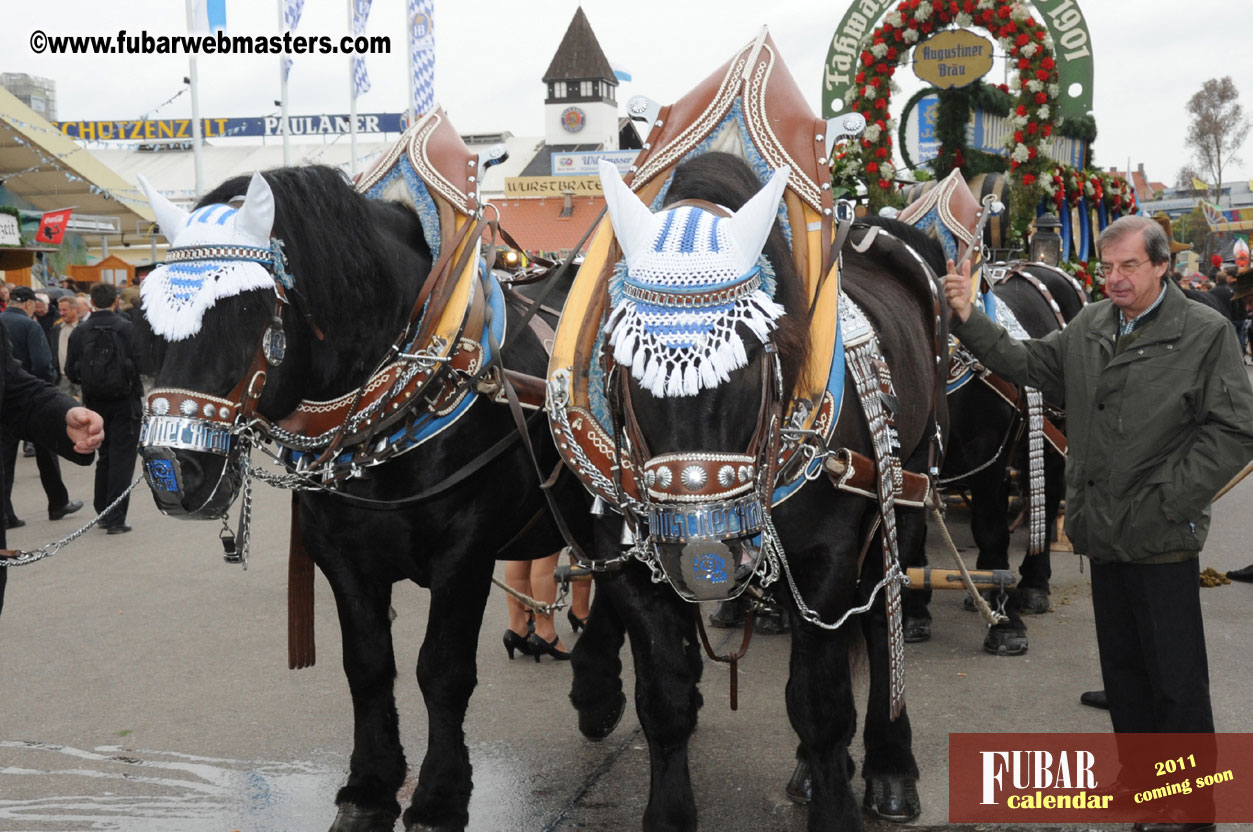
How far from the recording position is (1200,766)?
3.39 m

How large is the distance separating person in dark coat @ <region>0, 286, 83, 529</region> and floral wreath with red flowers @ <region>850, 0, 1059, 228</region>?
6.96m

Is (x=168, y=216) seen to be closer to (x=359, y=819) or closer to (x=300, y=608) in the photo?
(x=300, y=608)

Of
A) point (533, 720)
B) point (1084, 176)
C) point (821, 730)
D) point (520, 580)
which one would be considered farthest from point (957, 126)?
point (821, 730)

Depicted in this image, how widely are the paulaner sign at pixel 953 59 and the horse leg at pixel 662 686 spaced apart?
6.41 meters

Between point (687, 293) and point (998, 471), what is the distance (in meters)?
3.76

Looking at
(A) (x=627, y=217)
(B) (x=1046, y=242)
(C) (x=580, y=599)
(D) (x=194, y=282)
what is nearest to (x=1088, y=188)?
(B) (x=1046, y=242)

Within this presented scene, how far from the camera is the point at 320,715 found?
4.71m

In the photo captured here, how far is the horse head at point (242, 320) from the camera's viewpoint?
8.99 ft

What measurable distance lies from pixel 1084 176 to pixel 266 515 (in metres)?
7.24

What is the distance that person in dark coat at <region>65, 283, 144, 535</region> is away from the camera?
902 cm

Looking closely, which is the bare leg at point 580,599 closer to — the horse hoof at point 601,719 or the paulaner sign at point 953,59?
the horse hoof at point 601,719

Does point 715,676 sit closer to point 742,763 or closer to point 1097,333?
point 742,763

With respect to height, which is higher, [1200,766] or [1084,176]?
[1084,176]

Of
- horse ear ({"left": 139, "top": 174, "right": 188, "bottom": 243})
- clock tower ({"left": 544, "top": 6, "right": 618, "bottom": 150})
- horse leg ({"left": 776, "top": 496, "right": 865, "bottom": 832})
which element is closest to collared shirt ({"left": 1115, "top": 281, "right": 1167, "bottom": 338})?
horse leg ({"left": 776, "top": 496, "right": 865, "bottom": 832})
